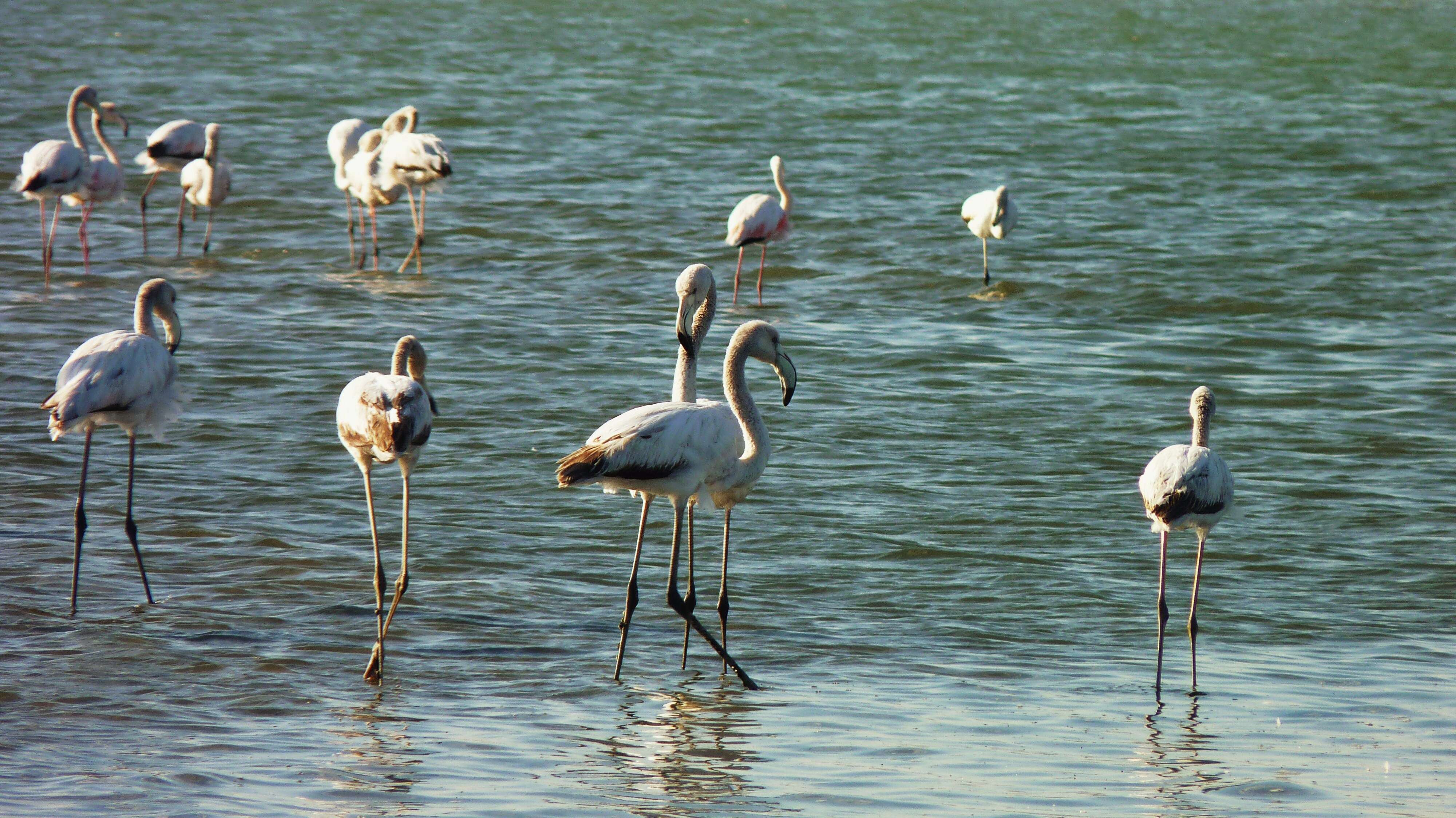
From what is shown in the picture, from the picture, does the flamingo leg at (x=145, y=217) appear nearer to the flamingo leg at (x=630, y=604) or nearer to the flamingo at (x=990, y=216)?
the flamingo at (x=990, y=216)

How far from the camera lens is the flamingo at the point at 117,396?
706 cm

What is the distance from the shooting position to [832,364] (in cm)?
1198

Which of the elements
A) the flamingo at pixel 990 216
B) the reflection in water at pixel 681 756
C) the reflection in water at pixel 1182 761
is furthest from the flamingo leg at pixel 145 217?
the reflection in water at pixel 1182 761

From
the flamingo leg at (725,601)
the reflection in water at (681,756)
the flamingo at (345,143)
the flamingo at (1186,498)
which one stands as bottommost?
the reflection in water at (681,756)

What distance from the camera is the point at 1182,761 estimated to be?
227 inches

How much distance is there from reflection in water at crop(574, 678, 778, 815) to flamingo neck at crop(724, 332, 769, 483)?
31.7 inches

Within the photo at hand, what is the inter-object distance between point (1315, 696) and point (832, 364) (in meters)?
5.90

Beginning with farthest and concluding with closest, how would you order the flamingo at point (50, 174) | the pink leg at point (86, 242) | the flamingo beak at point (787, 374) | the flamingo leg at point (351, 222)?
1. the flamingo leg at point (351, 222)
2. the pink leg at point (86, 242)
3. the flamingo at point (50, 174)
4. the flamingo beak at point (787, 374)

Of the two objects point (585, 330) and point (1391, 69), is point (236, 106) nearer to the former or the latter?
point (585, 330)

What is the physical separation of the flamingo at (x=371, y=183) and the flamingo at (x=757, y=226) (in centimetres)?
291

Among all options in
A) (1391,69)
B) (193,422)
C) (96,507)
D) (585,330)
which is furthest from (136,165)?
(1391,69)

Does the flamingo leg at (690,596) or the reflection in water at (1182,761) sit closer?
the reflection in water at (1182,761)

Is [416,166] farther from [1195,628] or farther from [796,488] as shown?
[1195,628]

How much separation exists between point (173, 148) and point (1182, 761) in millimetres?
11716
